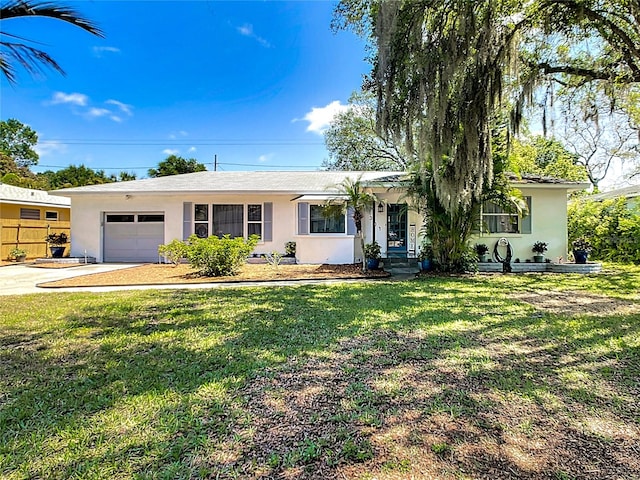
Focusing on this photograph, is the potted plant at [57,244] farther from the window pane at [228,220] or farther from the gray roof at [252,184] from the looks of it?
the window pane at [228,220]

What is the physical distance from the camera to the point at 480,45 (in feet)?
23.2

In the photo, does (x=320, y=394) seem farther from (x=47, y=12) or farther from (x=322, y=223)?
(x=322, y=223)

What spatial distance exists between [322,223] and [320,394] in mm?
9726

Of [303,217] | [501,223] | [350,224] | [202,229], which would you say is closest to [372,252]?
[350,224]

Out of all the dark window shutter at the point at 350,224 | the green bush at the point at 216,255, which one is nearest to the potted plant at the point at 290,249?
the dark window shutter at the point at 350,224

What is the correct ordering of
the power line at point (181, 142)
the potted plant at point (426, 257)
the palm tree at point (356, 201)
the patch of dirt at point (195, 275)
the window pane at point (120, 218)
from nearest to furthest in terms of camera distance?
1. the patch of dirt at point (195, 275)
2. the palm tree at point (356, 201)
3. the potted plant at point (426, 257)
4. the window pane at point (120, 218)
5. the power line at point (181, 142)

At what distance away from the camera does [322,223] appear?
1250 cm

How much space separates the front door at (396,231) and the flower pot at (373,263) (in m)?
1.85

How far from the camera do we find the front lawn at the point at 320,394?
6.90 ft

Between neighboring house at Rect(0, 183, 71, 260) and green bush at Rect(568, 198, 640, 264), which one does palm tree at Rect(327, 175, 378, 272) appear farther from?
neighboring house at Rect(0, 183, 71, 260)

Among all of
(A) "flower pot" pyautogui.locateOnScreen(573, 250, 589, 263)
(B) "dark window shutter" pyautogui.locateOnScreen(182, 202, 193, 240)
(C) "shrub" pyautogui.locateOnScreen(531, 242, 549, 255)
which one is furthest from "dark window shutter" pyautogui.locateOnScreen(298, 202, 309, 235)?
(A) "flower pot" pyautogui.locateOnScreen(573, 250, 589, 263)

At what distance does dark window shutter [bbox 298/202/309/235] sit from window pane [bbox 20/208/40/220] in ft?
40.5

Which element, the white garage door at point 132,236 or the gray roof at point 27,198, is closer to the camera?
Answer: the white garage door at point 132,236

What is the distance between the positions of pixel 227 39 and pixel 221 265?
369 inches
